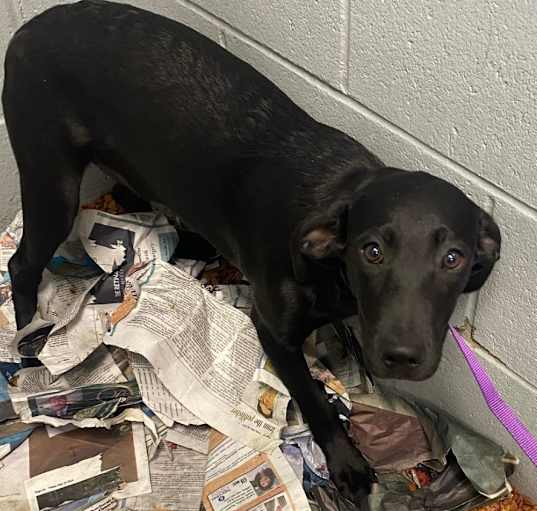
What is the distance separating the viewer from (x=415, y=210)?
1.34 meters

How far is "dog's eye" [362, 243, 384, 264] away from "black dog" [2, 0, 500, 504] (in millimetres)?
46

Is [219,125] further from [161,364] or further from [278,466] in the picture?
[278,466]

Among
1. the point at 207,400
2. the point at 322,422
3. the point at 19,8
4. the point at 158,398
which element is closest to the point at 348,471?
the point at 322,422

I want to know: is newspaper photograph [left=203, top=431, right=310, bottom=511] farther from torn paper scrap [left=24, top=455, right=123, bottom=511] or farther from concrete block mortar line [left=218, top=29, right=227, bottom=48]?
concrete block mortar line [left=218, top=29, right=227, bottom=48]

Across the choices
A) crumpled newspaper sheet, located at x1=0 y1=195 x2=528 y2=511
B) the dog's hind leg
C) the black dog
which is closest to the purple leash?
crumpled newspaper sheet, located at x1=0 y1=195 x2=528 y2=511

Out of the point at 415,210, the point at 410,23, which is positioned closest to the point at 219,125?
the point at 410,23

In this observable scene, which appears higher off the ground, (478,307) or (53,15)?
(53,15)

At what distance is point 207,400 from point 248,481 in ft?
0.68

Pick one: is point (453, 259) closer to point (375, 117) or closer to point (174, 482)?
point (375, 117)

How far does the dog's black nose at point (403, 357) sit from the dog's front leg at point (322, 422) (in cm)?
48

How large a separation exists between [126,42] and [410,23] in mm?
596

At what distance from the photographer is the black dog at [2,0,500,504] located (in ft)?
5.04

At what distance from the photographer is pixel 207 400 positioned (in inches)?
74.2

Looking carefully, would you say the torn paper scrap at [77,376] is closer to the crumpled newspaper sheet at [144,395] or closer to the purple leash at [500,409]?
the crumpled newspaper sheet at [144,395]
